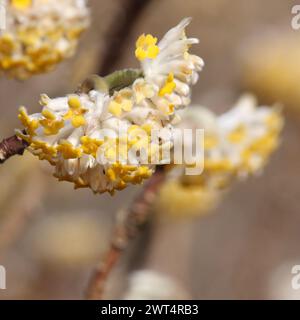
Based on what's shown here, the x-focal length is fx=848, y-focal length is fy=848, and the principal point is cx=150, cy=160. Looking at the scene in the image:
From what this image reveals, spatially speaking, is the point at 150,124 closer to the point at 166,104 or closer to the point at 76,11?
the point at 166,104

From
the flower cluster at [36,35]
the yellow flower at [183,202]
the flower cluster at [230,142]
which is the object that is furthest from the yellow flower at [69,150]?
the yellow flower at [183,202]

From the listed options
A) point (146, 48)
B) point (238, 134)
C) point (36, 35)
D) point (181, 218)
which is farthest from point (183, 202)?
point (146, 48)

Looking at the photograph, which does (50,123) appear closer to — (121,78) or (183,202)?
(121,78)

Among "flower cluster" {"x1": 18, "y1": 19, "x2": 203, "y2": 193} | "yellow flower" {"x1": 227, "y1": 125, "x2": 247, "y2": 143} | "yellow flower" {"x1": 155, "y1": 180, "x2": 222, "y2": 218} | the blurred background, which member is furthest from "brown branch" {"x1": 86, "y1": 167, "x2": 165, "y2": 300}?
"flower cluster" {"x1": 18, "y1": 19, "x2": 203, "y2": 193}

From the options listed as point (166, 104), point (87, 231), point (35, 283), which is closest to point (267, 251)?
point (87, 231)

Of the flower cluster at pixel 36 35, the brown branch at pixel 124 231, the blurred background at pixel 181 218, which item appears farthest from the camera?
the blurred background at pixel 181 218

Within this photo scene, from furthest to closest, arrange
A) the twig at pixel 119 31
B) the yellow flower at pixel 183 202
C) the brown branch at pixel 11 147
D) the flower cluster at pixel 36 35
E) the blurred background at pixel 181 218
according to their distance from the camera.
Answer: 1. the yellow flower at pixel 183 202
2. the blurred background at pixel 181 218
3. the twig at pixel 119 31
4. the flower cluster at pixel 36 35
5. the brown branch at pixel 11 147

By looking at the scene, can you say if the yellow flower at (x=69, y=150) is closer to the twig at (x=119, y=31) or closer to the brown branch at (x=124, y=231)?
the brown branch at (x=124, y=231)
